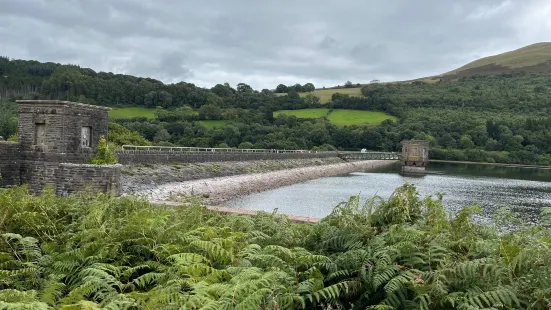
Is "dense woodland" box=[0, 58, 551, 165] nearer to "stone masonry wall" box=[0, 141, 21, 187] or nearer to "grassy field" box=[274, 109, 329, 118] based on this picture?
"grassy field" box=[274, 109, 329, 118]

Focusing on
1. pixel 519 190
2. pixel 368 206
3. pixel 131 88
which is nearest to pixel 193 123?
pixel 131 88

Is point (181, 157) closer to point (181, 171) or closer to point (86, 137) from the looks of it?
point (181, 171)

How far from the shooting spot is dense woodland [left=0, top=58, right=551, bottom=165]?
82938 mm

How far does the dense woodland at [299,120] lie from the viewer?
272ft

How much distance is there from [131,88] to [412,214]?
9938 cm

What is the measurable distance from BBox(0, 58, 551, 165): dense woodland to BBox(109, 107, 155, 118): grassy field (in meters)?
2.82

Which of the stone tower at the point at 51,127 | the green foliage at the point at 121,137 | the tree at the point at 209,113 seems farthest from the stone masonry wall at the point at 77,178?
the tree at the point at 209,113

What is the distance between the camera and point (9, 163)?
1359 centimetres

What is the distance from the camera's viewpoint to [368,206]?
626 centimetres

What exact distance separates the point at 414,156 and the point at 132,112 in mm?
57227

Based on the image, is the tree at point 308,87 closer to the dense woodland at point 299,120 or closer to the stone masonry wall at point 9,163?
the dense woodland at point 299,120

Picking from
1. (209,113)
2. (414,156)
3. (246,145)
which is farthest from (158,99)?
(414,156)

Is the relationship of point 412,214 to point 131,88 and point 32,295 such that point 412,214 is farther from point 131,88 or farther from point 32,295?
point 131,88

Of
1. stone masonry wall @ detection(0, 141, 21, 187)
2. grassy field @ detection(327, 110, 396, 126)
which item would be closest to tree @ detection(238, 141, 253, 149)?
grassy field @ detection(327, 110, 396, 126)
